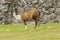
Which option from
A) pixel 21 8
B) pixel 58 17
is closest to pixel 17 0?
pixel 21 8

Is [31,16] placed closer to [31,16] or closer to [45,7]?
[31,16]

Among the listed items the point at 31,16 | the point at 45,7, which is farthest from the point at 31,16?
the point at 45,7

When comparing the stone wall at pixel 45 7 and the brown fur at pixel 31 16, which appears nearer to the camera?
the brown fur at pixel 31 16

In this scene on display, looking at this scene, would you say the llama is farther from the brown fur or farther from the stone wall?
the stone wall

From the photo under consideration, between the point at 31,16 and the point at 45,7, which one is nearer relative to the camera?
the point at 31,16

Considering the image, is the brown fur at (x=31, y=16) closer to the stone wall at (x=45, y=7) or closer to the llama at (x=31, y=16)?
the llama at (x=31, y=16)

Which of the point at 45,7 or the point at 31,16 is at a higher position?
the point at 31,16

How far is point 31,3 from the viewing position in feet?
166

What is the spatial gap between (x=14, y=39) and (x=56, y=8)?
33.0 m

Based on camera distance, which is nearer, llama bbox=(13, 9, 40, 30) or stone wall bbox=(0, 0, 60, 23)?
llama bbox=(13, 9, 40, 30)

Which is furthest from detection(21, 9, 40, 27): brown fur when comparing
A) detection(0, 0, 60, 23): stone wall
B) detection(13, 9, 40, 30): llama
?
detection(0, 0, 60, 23): stone wall

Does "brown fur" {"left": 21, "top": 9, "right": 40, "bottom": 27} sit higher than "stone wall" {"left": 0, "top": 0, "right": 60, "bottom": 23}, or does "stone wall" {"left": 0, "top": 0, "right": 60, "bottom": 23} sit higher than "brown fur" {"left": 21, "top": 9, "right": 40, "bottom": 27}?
"brown fur" {"left": 21, "top": 9, "right": 40, "bottom": 27}

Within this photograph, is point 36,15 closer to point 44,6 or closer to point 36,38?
point 36,38

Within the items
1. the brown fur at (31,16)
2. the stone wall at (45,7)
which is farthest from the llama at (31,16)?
the stone wall at (45,7)
